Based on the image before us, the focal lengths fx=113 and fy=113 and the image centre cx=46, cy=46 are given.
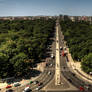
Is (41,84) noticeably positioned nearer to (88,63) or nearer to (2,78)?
(2,78)

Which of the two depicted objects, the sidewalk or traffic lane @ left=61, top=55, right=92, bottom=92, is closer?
traffic lane @ left=61, top=55, right=92, bottom=92

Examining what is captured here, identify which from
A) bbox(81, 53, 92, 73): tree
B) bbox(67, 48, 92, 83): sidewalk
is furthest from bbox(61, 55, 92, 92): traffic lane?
bbox(81, 53, 92, 73): tree

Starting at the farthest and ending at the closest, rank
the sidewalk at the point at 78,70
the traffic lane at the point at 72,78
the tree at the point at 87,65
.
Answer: the tree at the point at 87,65 → the sidewalk at the point at 78,70 → the traffic lane at the point at 72,78

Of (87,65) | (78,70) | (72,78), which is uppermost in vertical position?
(87,65)

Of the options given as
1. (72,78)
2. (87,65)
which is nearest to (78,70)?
(87,65)

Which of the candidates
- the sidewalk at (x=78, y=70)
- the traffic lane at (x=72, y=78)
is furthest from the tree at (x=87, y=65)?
the traffic lane at (x=72, y=78)

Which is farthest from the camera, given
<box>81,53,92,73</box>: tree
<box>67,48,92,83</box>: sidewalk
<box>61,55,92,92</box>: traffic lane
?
<box>81,53,92,73</box>: tree

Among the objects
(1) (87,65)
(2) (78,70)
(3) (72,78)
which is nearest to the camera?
(3) (72,78)

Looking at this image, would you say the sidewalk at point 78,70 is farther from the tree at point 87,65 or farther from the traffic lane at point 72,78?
the traffic lane at point 72,78

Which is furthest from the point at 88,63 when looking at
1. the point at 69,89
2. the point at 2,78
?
the point at 2,78

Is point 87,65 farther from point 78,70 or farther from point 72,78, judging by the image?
point 72,78

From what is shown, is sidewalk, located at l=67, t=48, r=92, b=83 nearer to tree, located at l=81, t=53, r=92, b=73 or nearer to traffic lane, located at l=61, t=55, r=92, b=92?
tree, located at l=81, t=53, r=92, b=73
